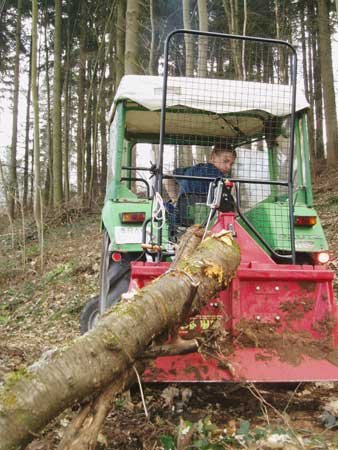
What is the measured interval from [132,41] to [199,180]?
698 cm

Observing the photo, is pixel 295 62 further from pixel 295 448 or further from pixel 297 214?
pixel 295 448

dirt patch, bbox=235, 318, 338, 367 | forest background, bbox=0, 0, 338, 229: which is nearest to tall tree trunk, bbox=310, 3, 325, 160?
forest background, bbox=0, 0, 338, 229

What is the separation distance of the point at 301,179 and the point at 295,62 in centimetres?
100

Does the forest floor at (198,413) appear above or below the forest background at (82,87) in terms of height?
below

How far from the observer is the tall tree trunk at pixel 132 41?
1003cm

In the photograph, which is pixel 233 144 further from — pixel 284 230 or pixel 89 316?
pixel 89 316

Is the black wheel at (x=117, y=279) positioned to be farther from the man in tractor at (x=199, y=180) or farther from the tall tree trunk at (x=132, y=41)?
the tall tree trunk at (x=132, y=41)

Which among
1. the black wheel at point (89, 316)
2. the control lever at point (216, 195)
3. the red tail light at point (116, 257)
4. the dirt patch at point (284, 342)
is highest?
the control lever at point (216, 195)

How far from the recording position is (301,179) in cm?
450

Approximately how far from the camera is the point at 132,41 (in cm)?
1023

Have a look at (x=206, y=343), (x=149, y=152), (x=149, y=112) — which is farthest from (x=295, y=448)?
(x=149, y=152)

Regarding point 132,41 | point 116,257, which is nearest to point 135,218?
point 116,257

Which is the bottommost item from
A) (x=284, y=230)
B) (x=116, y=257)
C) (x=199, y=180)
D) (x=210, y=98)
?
(x=116, y=257)

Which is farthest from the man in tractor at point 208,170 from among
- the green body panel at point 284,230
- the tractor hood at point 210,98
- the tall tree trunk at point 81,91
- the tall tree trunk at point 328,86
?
the tall tree trunk at point 81,91
